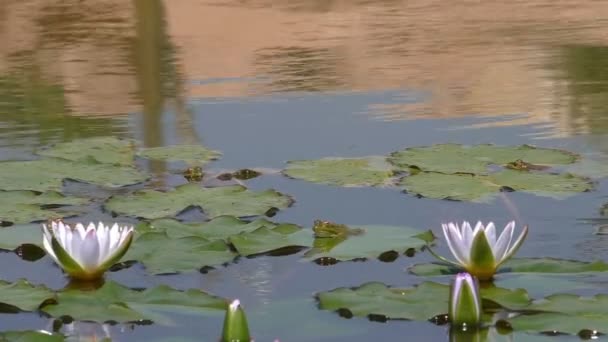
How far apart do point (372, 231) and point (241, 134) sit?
53.0 inches

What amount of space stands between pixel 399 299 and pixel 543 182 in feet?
3.54

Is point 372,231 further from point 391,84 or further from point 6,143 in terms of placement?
point 391,84

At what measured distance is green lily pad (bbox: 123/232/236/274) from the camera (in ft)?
8.58

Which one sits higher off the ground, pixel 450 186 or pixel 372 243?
pixel 450 186

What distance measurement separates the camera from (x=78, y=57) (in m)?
5.94

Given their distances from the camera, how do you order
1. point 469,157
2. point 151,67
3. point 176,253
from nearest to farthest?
point 176,253
point 469,157
point 151,67

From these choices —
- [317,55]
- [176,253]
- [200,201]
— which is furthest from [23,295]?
[317,55]

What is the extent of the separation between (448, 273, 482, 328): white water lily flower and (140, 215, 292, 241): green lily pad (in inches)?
31.0

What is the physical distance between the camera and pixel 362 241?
109 inches

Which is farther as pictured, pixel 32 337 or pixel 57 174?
pixel 57 174

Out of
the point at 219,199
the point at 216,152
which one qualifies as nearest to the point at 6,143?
the point at 216,152

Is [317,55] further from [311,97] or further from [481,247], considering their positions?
[481,247]

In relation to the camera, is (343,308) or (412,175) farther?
(412,175)

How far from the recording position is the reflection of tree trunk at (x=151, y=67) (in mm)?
4129
